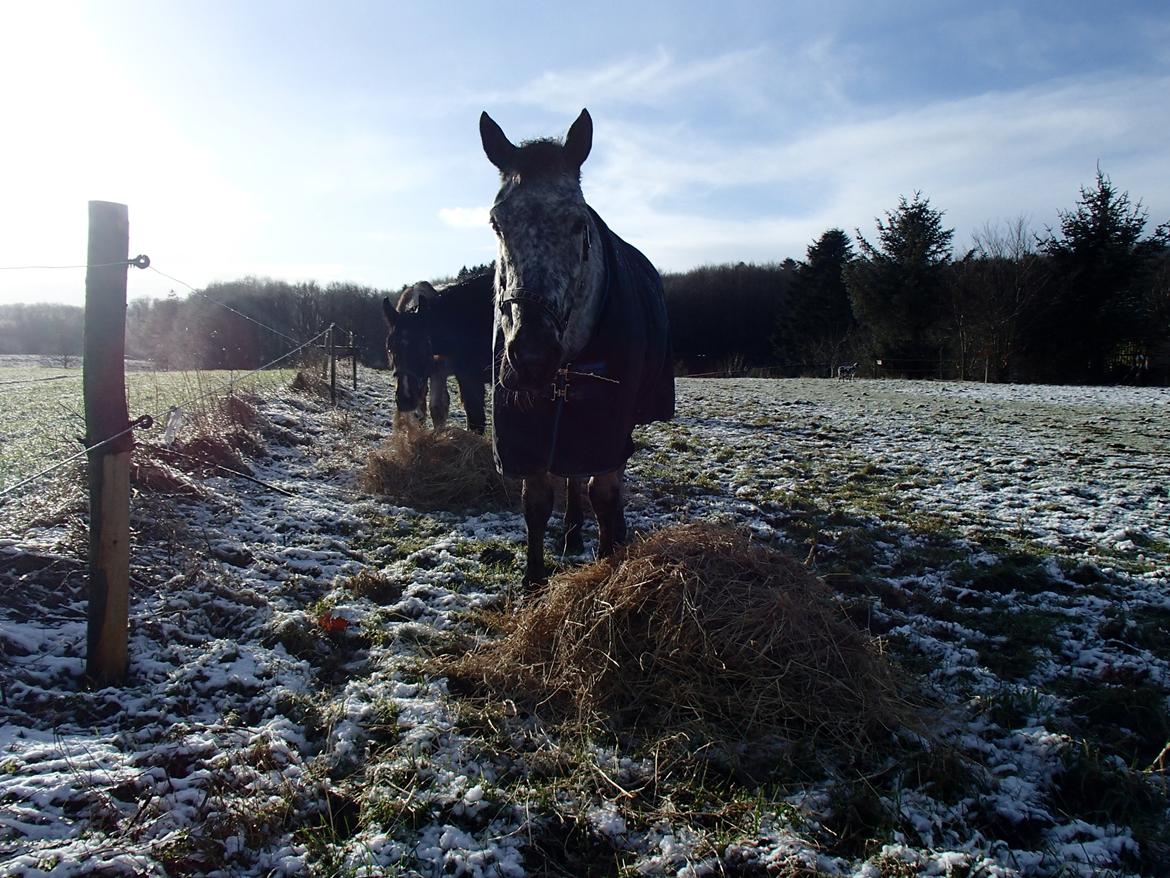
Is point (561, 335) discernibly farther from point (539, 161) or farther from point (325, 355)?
point (325, 355)

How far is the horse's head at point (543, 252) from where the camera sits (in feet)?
9.02

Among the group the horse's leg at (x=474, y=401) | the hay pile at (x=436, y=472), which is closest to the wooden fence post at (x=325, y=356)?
the horse's leg at (x=474, y=401)

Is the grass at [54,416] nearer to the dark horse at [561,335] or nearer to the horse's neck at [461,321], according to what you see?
the dark horse at [561,335]

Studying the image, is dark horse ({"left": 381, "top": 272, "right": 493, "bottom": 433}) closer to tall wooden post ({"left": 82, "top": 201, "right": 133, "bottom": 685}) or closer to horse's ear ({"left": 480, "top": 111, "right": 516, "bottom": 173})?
horse's ear ({"left": 480, "top": 111, "right": 516, "bottom": 173})

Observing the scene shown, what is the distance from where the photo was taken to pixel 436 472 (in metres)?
6.49

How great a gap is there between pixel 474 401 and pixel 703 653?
6.21m

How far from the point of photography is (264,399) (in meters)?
10.4

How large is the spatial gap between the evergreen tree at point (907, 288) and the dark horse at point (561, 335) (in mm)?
31402

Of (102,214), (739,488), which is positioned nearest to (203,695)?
(102,214)

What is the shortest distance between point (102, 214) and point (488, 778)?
2.72 m

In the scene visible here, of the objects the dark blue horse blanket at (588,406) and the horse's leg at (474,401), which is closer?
the dark blue horse blanket at (588,406)

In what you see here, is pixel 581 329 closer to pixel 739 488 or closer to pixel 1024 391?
pixel 739 488

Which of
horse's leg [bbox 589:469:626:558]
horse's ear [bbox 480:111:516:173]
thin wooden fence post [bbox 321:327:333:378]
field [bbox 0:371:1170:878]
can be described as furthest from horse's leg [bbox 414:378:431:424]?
horse's ear [bbox 480:111:516:173]

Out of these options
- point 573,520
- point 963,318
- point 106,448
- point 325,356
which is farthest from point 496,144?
point 963,318
